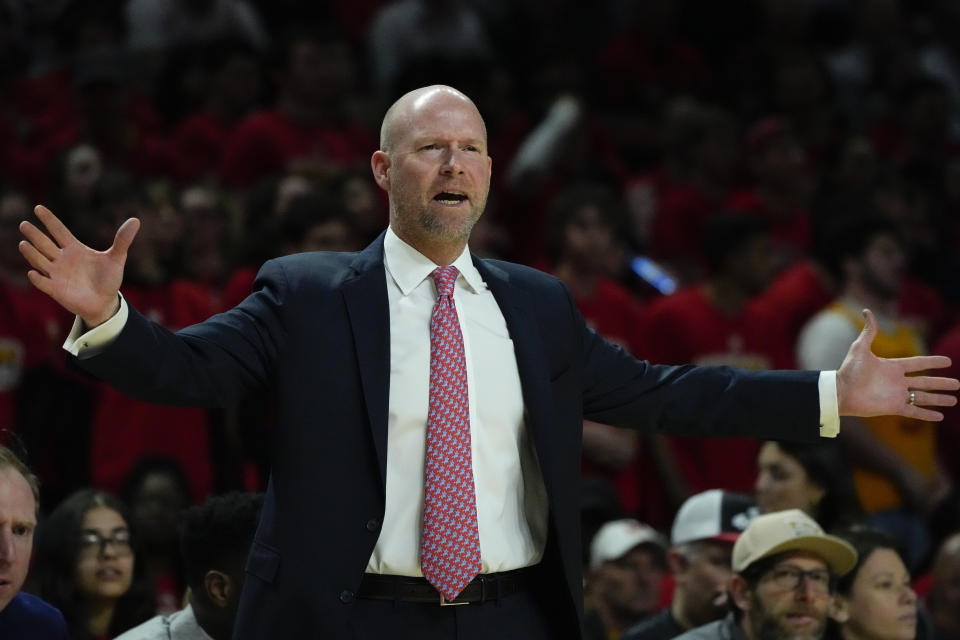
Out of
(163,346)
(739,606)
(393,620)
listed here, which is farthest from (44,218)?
(739,606)

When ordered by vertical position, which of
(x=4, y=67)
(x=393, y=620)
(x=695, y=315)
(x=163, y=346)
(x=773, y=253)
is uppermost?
(x=4, y=67)

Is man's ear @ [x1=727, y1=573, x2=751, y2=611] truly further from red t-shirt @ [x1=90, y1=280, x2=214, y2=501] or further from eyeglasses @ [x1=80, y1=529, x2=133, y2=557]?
red t-shirt @ [x1=90, y1=280, x2=214, y2=501]

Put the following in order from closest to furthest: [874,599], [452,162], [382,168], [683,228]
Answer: [452,162], [382,168], [874,599], [683,228]

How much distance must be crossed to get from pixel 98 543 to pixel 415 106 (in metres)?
2.07

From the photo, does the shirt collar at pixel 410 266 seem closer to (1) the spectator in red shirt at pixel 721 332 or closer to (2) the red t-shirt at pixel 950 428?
(1) the spectator in red shirt at pixel 721 332

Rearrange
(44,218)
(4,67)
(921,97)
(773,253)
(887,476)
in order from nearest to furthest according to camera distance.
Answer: (44,218) → (887,476) → (773,253) → (4,67) → (921,97)

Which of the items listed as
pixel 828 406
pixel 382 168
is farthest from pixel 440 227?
pixel 828 406

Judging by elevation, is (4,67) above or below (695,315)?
above

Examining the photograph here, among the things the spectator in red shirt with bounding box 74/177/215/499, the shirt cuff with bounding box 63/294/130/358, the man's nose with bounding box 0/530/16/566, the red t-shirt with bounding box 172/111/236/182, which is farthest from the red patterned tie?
the red t-shirt with bounding box 172/111/236/182

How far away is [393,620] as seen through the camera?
3.40 metres

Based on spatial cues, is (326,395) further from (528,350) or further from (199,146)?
(199,146)

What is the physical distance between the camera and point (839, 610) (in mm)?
5320

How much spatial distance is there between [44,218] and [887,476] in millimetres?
5044

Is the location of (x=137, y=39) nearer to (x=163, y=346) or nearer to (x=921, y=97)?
(x=921, y=97)
